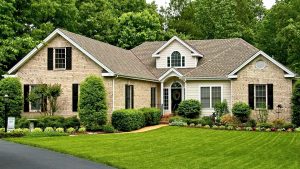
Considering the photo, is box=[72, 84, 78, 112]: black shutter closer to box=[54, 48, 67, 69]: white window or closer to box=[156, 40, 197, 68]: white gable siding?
box=[54, 48, 67, 69]: white window

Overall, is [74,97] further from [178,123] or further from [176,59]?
[176,59]

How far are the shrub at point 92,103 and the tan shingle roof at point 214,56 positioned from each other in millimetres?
8261

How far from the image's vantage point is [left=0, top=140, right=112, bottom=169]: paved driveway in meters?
14.9

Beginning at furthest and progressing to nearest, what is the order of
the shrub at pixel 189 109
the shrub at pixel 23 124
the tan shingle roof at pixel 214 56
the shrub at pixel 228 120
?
the tan shingle roof at pixel 214 56 → the shrub at pixel 189 109 → the shrub at pixel 228 120 → the shrub at pixel 23 124

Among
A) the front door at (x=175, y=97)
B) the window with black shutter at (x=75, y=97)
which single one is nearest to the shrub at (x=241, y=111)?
the front door at (x=175, y=97)

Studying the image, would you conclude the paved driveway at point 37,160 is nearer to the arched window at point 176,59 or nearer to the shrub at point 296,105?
the shrub at point 296,105

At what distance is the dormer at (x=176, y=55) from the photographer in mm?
39031

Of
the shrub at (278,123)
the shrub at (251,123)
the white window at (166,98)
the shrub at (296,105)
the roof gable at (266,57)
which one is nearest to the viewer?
the shrub at (278,123)

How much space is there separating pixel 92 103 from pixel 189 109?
8097 millimetres

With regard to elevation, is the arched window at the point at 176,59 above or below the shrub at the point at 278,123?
above

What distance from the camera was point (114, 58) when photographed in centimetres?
3512

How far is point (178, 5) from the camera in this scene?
73.1 meters

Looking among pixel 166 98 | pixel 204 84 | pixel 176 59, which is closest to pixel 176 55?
pixel 176 59

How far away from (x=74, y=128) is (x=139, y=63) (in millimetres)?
11755
